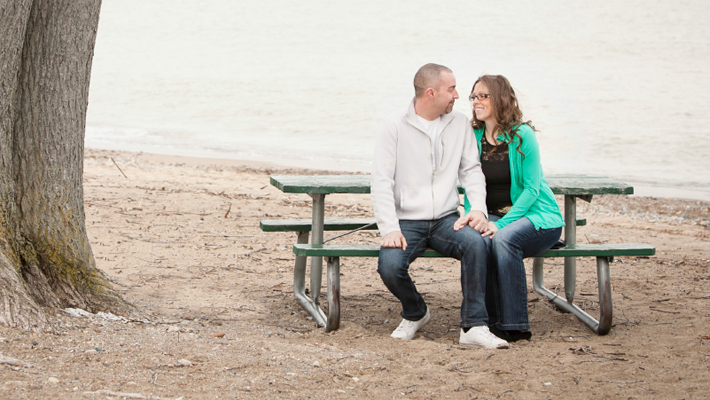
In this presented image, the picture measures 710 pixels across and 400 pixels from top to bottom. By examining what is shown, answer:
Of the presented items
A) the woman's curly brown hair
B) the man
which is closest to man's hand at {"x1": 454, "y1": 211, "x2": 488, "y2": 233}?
the man

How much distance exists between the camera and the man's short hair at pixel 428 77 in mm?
4188

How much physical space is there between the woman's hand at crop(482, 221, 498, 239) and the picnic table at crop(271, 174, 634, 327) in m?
0.48

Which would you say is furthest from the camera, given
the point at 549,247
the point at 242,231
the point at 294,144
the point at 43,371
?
the point at 294,144

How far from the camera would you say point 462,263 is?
4.15 meters

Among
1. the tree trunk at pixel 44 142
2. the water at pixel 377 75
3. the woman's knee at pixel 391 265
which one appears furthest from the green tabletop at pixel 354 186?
the tree trunk at pixel 44 142

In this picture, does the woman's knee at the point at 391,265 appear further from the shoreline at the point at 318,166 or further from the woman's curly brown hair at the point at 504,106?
the shoreline at the point at 318,166

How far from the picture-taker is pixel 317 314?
181 inches

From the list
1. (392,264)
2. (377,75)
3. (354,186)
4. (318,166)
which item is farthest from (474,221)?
(377,75)

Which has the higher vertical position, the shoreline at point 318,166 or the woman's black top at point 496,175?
the woman's black top at point 496,175

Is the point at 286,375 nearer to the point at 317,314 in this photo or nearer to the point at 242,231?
the point at 317,314

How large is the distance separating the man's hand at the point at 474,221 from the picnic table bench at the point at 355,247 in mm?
227

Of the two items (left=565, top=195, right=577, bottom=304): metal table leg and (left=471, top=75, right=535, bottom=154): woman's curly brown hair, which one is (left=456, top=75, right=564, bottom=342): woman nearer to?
(left=471, top=75, right=535, bottom=154): woman's curly brown hair

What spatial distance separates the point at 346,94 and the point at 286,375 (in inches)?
1024

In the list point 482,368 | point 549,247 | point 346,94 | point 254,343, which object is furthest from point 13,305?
point 346,94
